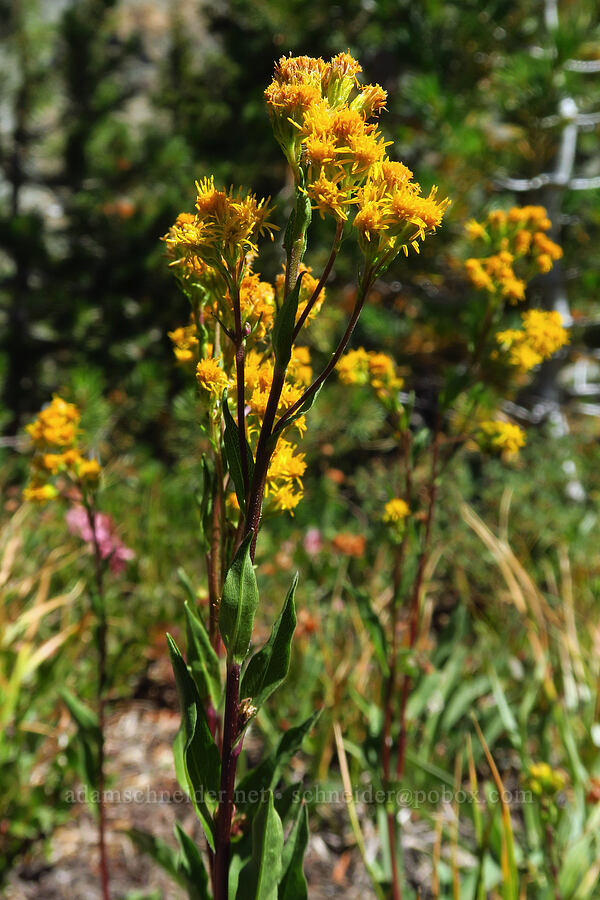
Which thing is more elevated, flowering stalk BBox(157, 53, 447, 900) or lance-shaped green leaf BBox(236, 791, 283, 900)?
flowering stalk BBox(157, 53, 447, 900)

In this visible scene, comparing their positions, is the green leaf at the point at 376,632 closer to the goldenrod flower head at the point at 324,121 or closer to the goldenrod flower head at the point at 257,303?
the goldenrod flower head at the point at 257,303

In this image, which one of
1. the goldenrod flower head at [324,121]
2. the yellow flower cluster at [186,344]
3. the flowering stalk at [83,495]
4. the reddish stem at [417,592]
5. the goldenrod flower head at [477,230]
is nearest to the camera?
the goldenrod flower head at [324,121]

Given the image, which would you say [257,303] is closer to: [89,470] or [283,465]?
[283,465]

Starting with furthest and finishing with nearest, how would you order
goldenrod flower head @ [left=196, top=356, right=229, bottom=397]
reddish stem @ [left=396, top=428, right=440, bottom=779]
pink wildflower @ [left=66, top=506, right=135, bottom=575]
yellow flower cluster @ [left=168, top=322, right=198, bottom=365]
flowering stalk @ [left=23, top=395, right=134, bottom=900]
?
pink wildflower @ [left=66, top=506, right=135, bottom=575]
reddish stem @ [left=396, top=428, right=440, bottom=779]
flowering stalk @ [left=23, top=395, right=134, bottom=900]
yellow flower cluster @ [left=168, top=322, right=198, bottom=365]
goldenrod flower head @ [left=196, top=356, right=229, bottom=397]

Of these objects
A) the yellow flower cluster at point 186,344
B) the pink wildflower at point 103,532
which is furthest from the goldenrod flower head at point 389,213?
the pink wildflower at point 103,532

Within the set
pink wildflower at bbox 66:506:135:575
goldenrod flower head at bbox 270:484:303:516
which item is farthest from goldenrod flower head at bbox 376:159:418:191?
pink wildflower at bbox 66:506:135:575

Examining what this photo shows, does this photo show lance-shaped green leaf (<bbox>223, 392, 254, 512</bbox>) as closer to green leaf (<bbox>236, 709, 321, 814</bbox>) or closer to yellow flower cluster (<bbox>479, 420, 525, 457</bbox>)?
green leaf (<bbox>236, 709, 321, 814</bbox>)
